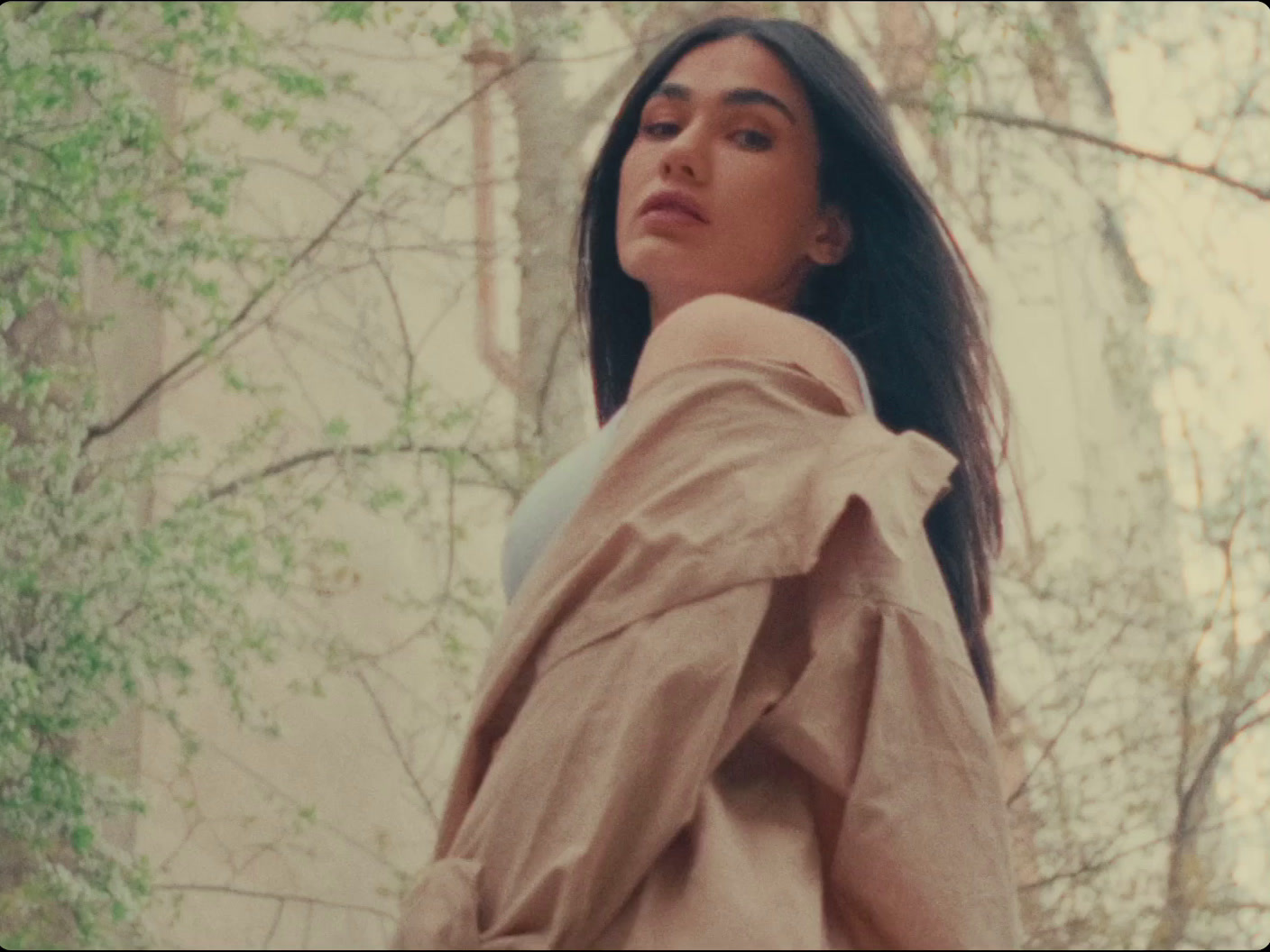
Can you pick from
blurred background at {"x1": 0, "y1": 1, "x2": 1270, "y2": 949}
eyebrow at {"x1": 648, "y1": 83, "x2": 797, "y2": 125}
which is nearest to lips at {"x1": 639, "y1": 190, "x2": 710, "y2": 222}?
eyebrow at {"x1": 648, "y1": 83, "x2": 797, "y2": 125}

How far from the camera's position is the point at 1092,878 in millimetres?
Result: 2605

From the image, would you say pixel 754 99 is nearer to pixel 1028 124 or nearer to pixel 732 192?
pixel 732 192

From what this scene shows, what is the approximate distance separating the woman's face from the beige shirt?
1.24 feet

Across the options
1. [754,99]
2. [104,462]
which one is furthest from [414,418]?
[754,99]

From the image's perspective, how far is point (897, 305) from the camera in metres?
1.70

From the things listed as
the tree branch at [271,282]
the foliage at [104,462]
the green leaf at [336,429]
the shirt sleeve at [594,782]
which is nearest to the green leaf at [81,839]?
the foliage at [104,462]

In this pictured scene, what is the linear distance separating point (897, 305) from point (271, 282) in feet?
4.09

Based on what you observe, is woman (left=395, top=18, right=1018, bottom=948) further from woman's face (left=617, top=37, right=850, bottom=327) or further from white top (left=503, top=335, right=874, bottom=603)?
woman's face (left=617, top=37, right=850, bottom=327)

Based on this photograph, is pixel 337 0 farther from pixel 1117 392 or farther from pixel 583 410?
pixel 1117 392

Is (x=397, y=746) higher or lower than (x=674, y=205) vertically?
lower

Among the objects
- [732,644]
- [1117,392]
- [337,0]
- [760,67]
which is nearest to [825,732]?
[732,644]

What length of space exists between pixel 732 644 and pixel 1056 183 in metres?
1.89

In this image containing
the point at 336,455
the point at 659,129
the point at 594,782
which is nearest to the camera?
the point at 594,782

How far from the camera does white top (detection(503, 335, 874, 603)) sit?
1500mm
